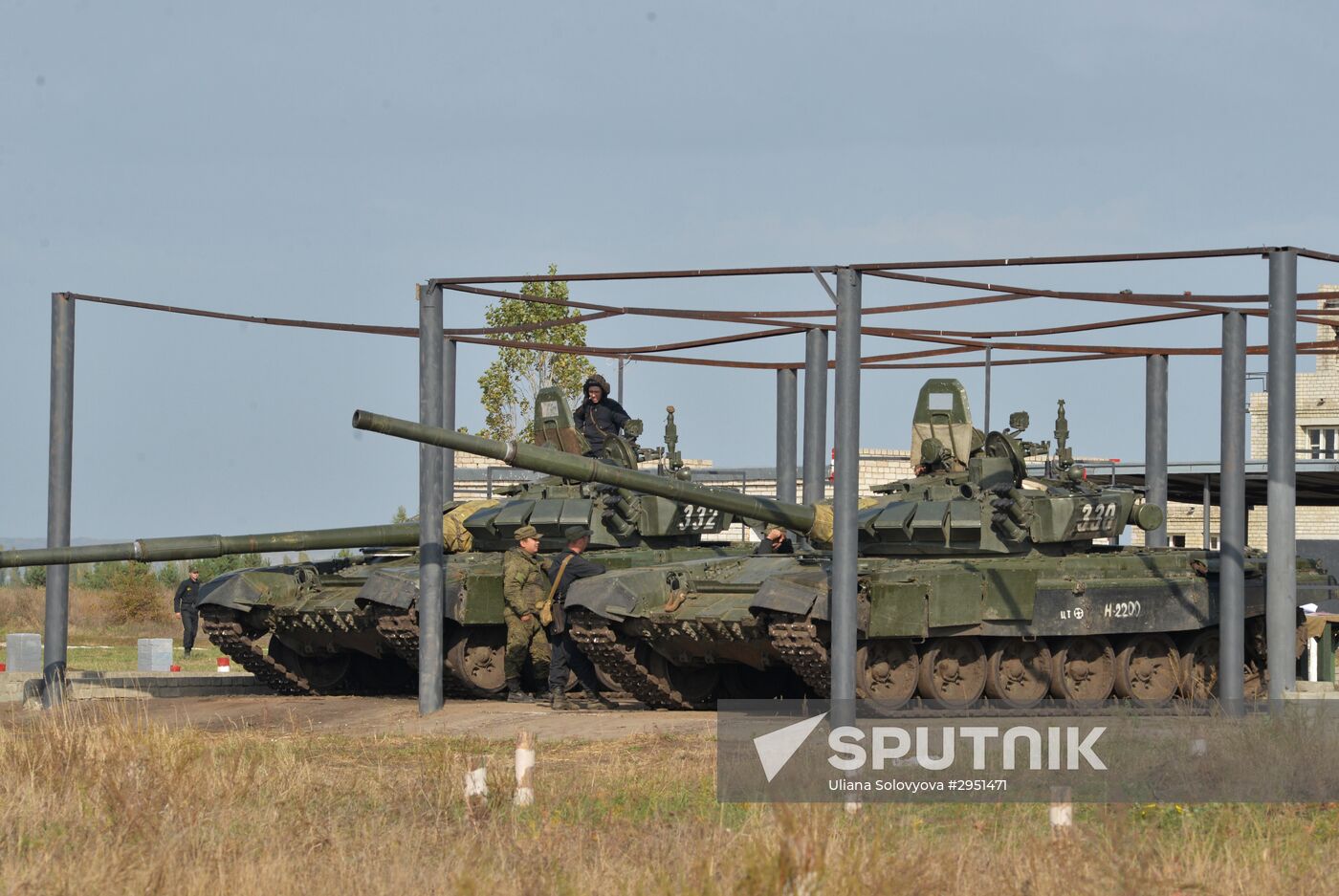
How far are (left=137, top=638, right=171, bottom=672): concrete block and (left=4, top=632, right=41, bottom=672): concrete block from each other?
1844 mm

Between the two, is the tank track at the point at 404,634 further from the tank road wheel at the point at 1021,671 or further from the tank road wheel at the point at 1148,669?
the tank road wheel at the point at 1148,669

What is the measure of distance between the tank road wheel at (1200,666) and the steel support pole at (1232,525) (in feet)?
9.48

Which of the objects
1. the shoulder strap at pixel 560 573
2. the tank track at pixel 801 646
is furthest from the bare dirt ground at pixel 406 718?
the shoulder strap at pixel 560 573

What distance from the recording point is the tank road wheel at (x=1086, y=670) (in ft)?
60.4

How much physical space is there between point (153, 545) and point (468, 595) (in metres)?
2.98

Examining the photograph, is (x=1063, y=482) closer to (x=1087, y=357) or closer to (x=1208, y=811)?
(x=1087, y=357)

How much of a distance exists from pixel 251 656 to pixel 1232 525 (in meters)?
10.3

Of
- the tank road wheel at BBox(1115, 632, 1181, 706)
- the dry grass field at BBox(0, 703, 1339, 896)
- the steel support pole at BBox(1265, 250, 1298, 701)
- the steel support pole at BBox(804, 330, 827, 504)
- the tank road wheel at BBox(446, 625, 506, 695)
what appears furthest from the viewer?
the steel support pole at BBox(804, 330, 827, 504)

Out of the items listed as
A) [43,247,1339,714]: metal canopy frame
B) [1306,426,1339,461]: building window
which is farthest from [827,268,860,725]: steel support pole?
[1306,426,1339,461]: building window

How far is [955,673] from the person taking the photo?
58.9 ft

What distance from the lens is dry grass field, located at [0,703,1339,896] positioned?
342 inches

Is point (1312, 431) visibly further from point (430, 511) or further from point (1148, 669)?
point (430, 511)

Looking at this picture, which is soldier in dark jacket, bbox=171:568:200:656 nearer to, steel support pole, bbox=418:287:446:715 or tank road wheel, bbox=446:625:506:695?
tank road wheel, bbox=446:625:506:695

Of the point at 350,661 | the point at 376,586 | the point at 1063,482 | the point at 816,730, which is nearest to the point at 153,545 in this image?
the point at 376,586
